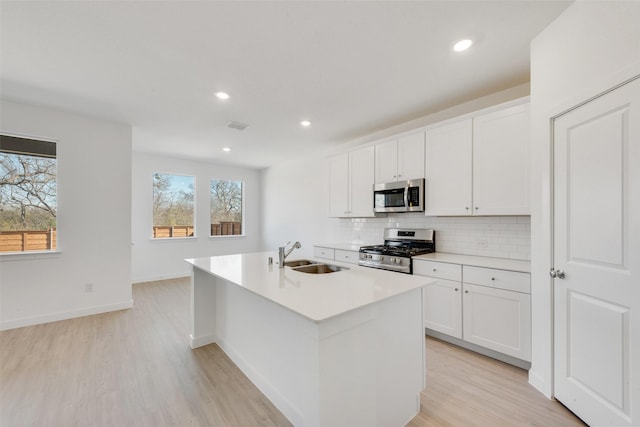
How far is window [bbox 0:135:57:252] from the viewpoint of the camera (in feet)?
10.4

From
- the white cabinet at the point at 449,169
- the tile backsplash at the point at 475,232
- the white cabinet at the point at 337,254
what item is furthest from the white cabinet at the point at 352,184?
the white cabinet at the point at 449,169

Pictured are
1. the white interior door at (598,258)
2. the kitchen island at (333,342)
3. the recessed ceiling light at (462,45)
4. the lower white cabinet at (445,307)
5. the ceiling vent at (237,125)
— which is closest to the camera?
the kitchen island at (333,342)

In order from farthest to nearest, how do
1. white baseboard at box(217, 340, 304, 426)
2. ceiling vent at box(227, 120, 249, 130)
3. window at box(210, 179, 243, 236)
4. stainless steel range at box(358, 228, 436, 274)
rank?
window at box(210, 179, 243, 236) < ceiling vent at box(227, 120, 249, 130) < stainless steel range at box(358, 228, 436, 274) < white baseboard at box(217, 340, 304, 426)

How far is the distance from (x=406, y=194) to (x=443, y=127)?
0.85 metres

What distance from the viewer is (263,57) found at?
2.21 metres

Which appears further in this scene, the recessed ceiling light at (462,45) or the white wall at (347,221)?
the white wall at (347,221)

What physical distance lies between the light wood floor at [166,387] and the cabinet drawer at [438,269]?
713 millimetres

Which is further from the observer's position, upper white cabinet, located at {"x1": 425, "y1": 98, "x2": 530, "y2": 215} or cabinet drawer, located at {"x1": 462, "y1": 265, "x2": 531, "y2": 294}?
upper white cabinet, located at {"x1": 425, "y1": 98, "x2": 530, "y2": 215}

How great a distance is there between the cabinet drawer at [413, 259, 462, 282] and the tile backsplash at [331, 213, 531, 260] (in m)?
0.55

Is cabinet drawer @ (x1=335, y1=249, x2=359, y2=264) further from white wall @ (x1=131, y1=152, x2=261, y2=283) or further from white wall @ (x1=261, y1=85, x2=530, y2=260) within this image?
white wall @ (x1=131, y1=152, x2=261, y2=283)

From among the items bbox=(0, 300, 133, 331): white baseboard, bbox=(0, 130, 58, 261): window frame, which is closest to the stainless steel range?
bbox=(0, 300, 133, 331): white baseboard

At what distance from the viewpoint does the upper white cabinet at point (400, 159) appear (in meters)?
3.24

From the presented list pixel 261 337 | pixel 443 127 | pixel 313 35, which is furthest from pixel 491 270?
pixel 313 35

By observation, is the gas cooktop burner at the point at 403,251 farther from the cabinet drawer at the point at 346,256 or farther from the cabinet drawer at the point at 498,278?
the cabinet drawer at the point at 498,278
